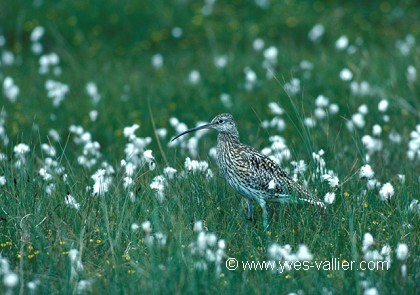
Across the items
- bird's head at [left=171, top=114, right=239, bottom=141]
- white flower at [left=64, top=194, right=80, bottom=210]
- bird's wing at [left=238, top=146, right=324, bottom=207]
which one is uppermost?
bird's head at [left=171, top=114, right=239, bottom=141]

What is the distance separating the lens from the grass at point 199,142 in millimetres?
6191

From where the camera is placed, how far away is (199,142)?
1181 cm

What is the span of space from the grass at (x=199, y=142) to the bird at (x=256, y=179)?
0.49ft

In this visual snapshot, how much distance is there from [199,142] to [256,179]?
13.4ft

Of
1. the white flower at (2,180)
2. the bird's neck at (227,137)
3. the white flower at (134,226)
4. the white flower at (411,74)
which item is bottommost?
the white flower at (134,226)

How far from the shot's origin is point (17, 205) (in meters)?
7.14

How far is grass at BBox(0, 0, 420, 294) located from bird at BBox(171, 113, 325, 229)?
0.15 meters

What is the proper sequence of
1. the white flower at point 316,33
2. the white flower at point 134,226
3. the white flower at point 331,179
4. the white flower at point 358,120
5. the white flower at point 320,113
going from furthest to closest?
1. the white flower at point 316,33
2. the white flower at point 320,113
3. the white flower at point 358,120
4. the white flower at point 331,179
5. the white flower at point 134,226

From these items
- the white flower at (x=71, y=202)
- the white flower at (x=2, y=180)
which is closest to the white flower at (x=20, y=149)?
the white flower at (x=2, y=180)

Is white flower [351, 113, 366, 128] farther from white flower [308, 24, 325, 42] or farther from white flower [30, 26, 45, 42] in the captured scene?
white flower [30, 26, 45, 42]

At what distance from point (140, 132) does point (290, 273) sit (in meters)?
5.75

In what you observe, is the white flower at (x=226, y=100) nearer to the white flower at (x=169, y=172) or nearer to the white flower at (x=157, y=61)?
the white flower at (x=157, y=61)

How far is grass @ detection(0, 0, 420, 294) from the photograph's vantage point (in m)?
6.19

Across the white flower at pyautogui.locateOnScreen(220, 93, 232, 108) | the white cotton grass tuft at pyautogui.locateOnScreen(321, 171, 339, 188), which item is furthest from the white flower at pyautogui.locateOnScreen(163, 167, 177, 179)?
the white flower at pyautogui.locateOnScreen(220, 93, 232, 108)
